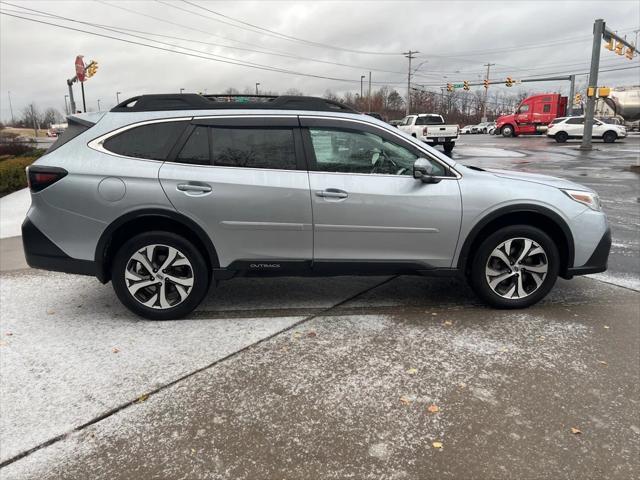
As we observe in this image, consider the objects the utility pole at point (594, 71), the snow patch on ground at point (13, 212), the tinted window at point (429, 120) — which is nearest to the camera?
the snow patch on ground at point (13, 212)

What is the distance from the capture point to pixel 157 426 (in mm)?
2738

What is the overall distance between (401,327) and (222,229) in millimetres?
1654

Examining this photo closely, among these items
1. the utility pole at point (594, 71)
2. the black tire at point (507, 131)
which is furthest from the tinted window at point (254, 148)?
the black tire at point (507, 131)

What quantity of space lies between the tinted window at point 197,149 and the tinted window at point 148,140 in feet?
0.34

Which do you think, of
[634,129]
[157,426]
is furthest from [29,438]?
[634,129]

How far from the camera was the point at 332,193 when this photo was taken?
3990 mm

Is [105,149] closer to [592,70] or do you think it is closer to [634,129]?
[592,70]

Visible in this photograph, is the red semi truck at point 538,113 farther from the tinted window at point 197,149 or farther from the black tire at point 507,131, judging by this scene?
the tinted window at point 197,149

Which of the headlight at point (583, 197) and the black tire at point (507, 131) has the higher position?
the black tire at point (507, 131)

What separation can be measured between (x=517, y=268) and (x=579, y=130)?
32.7 meters

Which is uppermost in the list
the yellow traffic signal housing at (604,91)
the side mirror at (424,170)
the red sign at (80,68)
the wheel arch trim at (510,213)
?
the red sign at (80,68)

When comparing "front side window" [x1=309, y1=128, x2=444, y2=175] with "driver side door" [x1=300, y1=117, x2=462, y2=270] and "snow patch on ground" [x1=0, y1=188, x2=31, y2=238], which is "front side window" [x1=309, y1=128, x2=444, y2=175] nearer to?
"driver side door" [x1=300, y1=117, x2=462, y2=270]

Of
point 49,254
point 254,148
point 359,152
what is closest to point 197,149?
point 254,148

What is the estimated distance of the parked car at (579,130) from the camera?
31.9 metres
